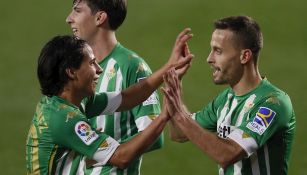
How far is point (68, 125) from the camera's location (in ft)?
19.7

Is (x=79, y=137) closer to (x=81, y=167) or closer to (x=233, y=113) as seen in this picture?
(x=81, y=167)

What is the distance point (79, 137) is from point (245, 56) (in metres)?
1.32

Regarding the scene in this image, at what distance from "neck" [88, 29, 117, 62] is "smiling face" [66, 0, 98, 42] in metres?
0.06

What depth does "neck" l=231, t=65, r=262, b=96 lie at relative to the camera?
649 cm

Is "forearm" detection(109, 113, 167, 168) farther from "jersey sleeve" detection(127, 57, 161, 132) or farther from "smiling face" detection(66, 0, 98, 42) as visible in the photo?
"smiling face" detection(66, 0, 98, 42)

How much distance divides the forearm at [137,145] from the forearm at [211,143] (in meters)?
0.17

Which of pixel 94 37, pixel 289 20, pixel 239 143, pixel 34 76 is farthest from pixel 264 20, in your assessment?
pixel 239 143

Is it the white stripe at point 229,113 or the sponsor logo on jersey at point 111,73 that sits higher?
the sponsor logo on jersey at point 111,73

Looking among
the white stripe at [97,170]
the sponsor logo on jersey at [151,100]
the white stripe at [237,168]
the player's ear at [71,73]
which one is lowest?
the white stripe at [97,170]

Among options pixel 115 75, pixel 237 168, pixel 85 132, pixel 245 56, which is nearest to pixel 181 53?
pixel 245 56

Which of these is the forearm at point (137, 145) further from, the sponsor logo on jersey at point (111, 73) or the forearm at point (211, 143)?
the sponsor logo on jersey at point (111, 73)

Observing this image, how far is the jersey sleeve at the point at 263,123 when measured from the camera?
620cm

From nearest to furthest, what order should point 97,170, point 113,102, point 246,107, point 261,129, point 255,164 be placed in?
point 261,129
point 255,164
point 246,107
point 113,102
point 97,170

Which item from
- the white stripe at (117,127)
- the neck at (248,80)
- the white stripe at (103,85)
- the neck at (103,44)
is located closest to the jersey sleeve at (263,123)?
the neck at (248,80)
